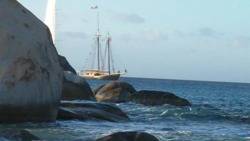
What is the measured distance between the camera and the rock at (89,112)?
32.1 metres

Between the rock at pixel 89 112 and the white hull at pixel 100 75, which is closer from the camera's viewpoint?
the rock at pixel 89 112

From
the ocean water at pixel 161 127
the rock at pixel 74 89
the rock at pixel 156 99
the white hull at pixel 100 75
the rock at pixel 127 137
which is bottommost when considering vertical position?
the ocean water at pixel 161 127

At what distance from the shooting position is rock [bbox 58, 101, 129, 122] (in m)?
32.1

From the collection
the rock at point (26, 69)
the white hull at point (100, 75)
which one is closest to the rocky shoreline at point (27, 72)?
the rock at point (26, 69)

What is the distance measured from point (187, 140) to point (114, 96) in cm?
2633

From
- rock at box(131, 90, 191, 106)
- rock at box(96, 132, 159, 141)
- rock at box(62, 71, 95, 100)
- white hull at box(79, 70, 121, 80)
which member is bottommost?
rock at box(96, 132, 159, 141)

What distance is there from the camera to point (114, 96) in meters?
51.8

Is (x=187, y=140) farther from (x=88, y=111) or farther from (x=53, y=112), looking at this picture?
(x=88, y=111)

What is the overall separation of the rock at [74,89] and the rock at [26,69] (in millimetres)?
14149

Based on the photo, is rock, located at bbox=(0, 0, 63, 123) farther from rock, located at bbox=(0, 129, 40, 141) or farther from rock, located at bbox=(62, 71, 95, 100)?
rock, located at bbox=(62, 71, 95, 100)

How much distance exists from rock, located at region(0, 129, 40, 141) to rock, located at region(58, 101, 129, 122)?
22.8 ft

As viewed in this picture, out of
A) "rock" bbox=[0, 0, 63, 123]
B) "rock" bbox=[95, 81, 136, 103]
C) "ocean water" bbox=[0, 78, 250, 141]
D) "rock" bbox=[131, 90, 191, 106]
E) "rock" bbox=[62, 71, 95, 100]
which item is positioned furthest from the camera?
"rock" bbox=[95, 81, 136, 103]

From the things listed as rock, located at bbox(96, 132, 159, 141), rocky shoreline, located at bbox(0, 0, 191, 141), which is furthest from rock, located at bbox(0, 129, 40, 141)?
rock, located at bbox(96, 132, 159, 141)

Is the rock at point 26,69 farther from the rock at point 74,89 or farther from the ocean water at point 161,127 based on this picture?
the rock at point 74,89
